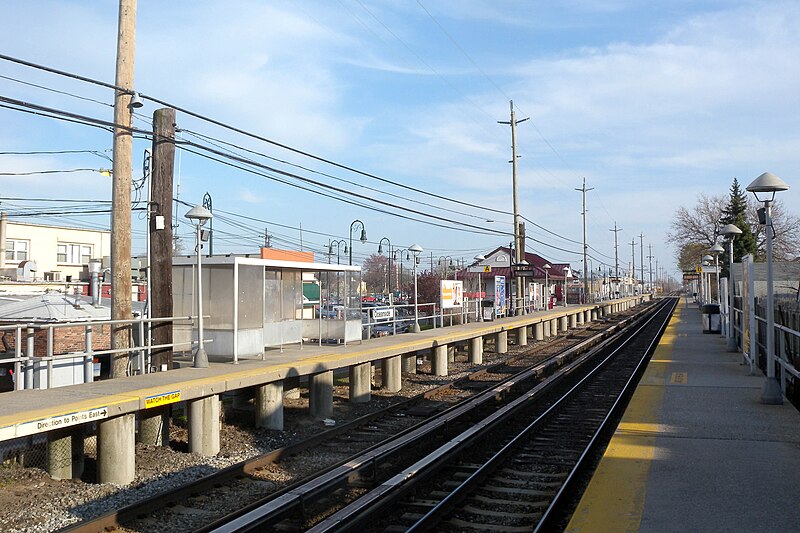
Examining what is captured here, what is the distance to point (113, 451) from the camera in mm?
9289

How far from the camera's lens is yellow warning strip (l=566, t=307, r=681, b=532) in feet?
20.7

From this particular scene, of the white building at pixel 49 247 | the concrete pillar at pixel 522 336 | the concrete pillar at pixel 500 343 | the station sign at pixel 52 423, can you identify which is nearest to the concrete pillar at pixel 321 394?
the station sign at pixel 52 423

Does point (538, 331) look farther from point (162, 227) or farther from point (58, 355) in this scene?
point (58, 355)

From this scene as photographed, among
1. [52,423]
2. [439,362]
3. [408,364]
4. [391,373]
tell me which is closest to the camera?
[52,423]

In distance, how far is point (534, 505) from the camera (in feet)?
26.7

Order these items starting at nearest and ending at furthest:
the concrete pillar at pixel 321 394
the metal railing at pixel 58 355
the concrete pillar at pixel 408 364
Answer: the metal railing at pixel 58 355 < the concrete pillar at pixel 321 394 < the concrete pillar at pixel 408 364

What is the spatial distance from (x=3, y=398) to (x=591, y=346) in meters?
25.9

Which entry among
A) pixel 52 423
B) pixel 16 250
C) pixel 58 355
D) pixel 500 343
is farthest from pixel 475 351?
pixel 16 250

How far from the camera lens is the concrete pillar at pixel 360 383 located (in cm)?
1600

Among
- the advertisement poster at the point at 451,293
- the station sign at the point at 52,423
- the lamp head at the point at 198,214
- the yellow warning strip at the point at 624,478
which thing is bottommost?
the yellow warning strip at the point at 624,478

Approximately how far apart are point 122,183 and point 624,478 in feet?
29.5

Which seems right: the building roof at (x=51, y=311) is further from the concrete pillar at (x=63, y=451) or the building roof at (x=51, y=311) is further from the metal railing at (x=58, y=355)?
the concrete pillar at (x=63, y=451)

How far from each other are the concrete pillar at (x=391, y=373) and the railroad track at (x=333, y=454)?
3.99 feet

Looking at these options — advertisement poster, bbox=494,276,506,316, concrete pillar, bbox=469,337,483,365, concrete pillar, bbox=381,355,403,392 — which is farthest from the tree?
concrete pillar, bbox=381,355,403,392
